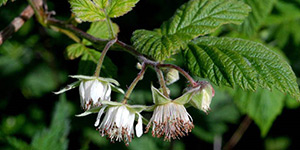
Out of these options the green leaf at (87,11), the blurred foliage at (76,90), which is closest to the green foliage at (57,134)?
→ the blurred foliage at (76,90)

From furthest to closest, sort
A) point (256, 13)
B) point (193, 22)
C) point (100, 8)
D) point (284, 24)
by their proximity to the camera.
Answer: point (284, 24), point (256, 13), point (193, 22), point (100, 8)

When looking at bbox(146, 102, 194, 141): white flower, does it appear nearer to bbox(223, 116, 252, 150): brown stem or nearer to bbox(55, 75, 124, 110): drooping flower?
bbox(55, 75, 124, 110): drooping flower

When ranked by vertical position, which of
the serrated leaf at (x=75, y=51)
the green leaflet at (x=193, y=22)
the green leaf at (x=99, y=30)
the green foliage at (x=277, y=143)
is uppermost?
the green leaflet at (x=193, y=22)

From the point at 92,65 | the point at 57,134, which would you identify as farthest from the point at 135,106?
the point at 57,134

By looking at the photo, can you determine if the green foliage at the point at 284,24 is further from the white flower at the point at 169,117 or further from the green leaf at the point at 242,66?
the white flower at the point at 169,117

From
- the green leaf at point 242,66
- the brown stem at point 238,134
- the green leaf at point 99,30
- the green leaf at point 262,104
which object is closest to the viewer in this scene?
the green leaf at point 242,66

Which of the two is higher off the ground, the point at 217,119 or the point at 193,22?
the point at 193,22

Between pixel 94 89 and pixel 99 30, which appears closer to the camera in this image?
pixel 94 89

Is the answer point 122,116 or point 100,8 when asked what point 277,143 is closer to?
point 122,116
